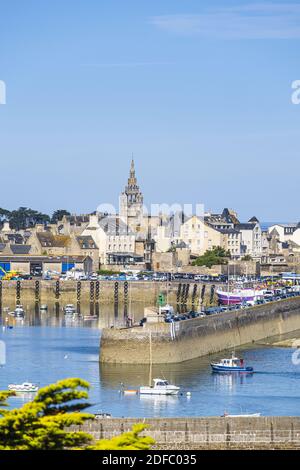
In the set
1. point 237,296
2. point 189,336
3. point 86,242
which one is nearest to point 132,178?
point 86,242

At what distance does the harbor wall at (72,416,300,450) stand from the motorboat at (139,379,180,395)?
11976mm

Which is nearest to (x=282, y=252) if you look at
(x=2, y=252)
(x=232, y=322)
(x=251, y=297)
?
(x=2, y=252)

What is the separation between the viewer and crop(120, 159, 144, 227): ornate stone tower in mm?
104688

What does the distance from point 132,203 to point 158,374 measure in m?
67.0

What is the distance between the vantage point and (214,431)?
25500mm

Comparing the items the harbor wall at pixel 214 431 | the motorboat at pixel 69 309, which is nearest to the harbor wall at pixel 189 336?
the motorboat at pixel 69 309

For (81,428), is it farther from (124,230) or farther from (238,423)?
(124,230)

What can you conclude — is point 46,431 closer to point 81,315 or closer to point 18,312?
point 18,312

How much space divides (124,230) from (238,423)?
74.1m

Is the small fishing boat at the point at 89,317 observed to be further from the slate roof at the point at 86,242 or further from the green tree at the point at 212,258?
the green tree at the point at 212,258

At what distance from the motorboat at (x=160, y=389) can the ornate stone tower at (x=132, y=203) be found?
6378 centimetres

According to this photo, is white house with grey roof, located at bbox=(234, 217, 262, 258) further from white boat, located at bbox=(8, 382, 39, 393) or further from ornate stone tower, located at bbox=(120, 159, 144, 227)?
white boat, located at bbox=(8, 382, 39, 393)

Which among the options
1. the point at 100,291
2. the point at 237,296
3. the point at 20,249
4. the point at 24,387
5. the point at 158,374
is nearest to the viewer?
the point at 24,387

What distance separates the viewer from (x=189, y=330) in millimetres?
46531
